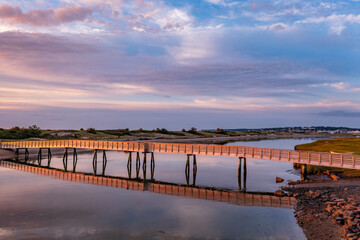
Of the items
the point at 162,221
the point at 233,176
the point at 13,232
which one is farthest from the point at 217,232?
the point at 233,176

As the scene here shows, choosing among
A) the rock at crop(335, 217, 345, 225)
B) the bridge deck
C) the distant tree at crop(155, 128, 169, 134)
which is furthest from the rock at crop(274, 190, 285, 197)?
the distant tree at crop(155, 128, 169, 134)

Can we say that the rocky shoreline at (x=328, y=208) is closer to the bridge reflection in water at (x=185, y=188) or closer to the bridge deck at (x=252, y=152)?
the bridge reflection in water at (x=185, y=188)

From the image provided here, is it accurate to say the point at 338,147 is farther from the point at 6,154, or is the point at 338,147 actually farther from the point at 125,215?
the point at 6,154

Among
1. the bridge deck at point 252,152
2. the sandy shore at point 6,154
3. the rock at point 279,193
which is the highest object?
the bridge deck at point 252,152

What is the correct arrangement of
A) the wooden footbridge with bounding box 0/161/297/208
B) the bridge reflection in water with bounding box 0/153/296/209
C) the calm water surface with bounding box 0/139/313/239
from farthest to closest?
1. the bridge reflection in water with bounding box 0/153/296/209
2. the wooden footbridge with bounding box 0/161/297/208
3. the calm water surface with bounding box 0/139/313/239

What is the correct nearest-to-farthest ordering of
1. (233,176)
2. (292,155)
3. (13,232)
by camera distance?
(13,232) → (292,155) → (233,176)

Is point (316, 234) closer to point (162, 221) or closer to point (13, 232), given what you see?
point (162, 221)

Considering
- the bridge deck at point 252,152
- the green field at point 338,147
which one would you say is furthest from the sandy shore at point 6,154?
the green field at point 338,147

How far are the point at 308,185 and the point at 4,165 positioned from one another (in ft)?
150

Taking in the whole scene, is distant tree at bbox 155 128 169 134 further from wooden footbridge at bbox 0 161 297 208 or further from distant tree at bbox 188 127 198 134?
wooden footbridge at bbox 0 161 297 208

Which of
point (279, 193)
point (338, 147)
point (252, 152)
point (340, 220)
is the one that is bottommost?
point (279, 193)

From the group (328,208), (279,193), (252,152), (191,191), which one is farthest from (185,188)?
(328,208)

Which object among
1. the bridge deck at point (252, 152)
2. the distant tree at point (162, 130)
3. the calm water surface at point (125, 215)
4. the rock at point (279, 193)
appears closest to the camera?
the calm water surface at point (125, 215)

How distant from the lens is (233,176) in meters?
40.8
